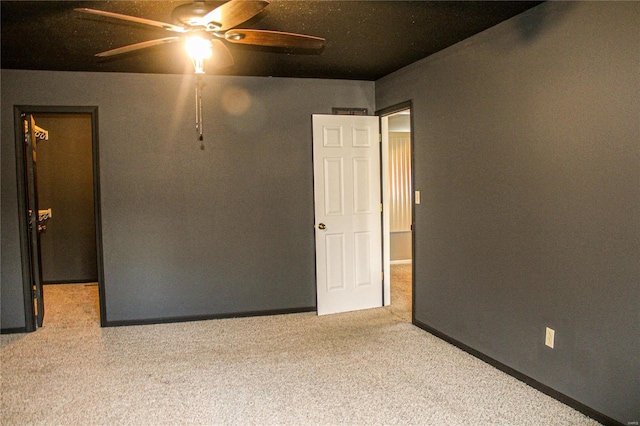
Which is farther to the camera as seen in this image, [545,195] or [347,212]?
[347,212]

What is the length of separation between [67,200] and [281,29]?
15.8 ft

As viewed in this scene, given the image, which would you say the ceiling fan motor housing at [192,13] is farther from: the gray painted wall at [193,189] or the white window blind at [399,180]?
the white window blind at [399,180]

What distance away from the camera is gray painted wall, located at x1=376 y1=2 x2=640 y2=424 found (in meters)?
2.43

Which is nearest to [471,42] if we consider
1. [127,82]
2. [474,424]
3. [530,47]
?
[530,47]

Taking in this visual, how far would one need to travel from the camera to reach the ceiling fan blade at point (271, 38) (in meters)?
2.64

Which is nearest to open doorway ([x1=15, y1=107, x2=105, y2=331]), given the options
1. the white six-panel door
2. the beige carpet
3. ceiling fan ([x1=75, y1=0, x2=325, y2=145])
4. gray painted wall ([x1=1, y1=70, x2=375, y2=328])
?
gray painted wall ([x1=1, y1=70, x2=375, y2=328])

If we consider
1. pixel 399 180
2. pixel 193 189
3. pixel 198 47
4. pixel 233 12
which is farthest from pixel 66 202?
pixel 233 12

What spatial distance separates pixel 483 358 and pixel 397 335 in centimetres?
82

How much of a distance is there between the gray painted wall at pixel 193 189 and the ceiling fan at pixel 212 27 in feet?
5.75

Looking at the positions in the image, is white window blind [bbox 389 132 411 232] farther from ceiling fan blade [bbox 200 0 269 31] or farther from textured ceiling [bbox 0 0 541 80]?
ceiling fan blade [bbox 200 0 269 31]

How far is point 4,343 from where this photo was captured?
4078mm

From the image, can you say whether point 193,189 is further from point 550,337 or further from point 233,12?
point 550,337

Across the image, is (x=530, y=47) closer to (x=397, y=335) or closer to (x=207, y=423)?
(x=397, y=335)

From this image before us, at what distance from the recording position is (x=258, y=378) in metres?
3.25
